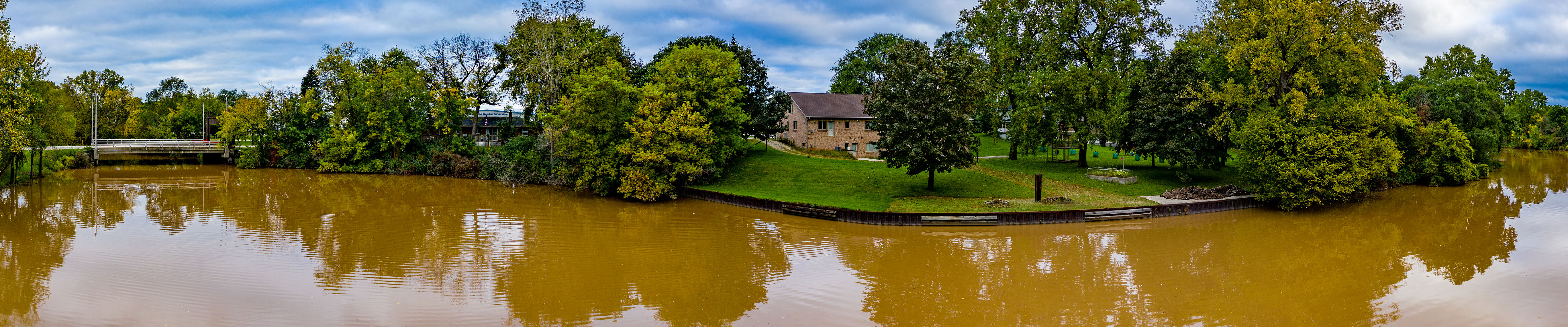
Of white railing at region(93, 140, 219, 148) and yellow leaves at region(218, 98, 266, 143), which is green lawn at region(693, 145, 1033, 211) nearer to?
yellow leaves at region(218, 98, 266, 143)

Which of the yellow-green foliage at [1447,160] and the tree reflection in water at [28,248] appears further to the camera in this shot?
the yellow-green foliage at [1447,160]

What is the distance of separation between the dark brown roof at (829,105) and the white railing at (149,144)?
39.4 metres

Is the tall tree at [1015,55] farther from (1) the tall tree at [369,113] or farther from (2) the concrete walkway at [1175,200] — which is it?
(1) the tall tree at [369,113]

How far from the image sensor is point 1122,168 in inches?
1651

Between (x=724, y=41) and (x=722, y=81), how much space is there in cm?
937

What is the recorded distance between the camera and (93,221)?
26422 mm

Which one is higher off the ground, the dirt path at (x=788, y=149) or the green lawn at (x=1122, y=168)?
the dirt path at (x=788, y=149)

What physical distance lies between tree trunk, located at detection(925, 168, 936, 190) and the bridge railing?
158 feet

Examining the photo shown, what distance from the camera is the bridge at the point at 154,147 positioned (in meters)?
50.8

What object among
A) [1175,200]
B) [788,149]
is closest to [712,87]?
[788,149]

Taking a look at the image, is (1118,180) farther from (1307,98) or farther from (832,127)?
(832,127)

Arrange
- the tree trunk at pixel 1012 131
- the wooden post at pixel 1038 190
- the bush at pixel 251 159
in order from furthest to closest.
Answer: the bush at pixel 251 159
the tree trunk at pixel 1012 131
the wooden post at pixel 1038 190

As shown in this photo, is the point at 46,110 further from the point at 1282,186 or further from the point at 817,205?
the point at 1282,186

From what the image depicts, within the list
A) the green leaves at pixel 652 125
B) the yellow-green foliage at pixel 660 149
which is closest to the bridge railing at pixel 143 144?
the green leaves at pixel 652 125
